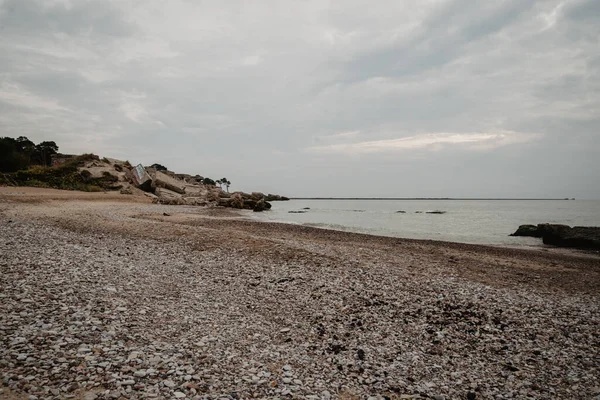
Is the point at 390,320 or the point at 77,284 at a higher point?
the point at 77,284

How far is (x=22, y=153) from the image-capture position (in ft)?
231

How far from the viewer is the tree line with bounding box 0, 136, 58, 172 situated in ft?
196

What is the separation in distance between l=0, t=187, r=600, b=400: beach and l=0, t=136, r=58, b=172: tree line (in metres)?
60.1

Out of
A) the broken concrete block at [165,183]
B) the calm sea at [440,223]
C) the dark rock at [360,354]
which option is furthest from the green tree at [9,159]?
the dark rock at [360,354]

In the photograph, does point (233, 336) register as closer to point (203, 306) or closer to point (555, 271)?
point (203, 306)

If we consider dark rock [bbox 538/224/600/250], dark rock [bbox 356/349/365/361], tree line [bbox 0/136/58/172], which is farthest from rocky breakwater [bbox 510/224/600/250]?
tree line [bbox 0/136/58/172]

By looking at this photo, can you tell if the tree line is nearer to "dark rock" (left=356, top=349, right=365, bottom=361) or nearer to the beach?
the beach

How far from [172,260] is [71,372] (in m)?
8.81

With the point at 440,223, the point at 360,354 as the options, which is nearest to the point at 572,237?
the point at 440,223

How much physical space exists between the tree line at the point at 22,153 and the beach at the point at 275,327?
197ft

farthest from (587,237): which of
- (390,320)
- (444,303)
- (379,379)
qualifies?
(379,379)

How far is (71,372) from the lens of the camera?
529cm

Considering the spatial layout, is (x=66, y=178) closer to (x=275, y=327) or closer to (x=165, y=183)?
(x=165, y=183)

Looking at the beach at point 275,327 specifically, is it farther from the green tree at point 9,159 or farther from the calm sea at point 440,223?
the green tree at point 9,159
